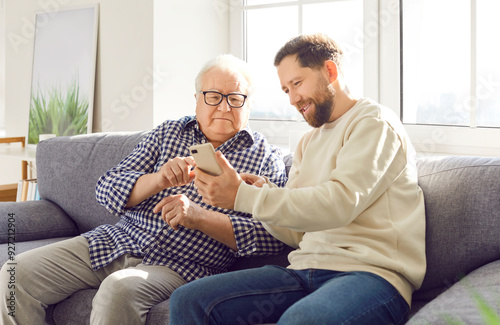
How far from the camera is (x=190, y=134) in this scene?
2104 millimetres

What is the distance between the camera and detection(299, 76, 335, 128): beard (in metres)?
1.58

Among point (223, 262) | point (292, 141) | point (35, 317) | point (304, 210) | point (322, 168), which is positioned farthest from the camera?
point (292, 141)

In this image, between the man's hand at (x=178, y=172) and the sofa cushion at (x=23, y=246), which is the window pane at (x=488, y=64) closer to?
the man's hand at (x=178, y=172)

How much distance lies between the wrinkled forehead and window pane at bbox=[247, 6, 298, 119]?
1.03m

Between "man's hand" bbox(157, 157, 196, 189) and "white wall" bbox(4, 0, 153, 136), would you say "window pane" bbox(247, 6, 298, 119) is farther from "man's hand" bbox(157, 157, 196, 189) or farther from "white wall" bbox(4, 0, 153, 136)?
"man's hand" bbox(157, 157, 196, 189)

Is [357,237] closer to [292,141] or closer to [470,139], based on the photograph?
[292,141]

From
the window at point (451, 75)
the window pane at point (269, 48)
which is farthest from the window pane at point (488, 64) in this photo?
the window pane at point (269, 48)

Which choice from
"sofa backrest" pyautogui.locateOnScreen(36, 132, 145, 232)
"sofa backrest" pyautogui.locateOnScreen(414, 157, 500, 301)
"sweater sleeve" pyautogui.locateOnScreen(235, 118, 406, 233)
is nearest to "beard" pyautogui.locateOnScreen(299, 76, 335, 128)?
"sweater sleeve" pyautogui.locateOnScreen(235, 118, 406, 233)

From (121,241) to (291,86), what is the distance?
82 cm

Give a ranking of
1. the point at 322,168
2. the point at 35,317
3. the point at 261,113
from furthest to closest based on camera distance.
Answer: the point at 261,113
the point at 35,317
the point at 322,168

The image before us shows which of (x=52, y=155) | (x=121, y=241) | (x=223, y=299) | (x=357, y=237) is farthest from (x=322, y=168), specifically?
(x=52, y=155)

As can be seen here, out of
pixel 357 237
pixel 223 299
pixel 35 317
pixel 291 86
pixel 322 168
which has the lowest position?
pixel 35 317

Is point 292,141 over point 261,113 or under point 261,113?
under

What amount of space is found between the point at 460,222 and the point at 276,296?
56 centimetres
